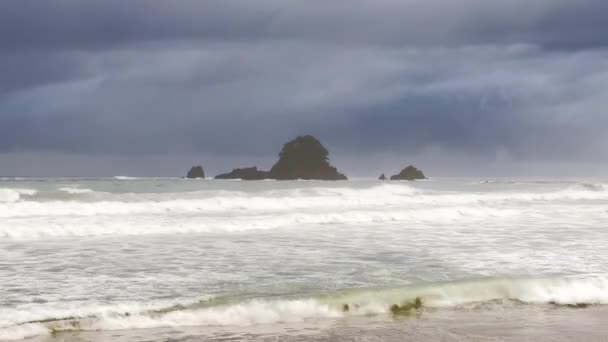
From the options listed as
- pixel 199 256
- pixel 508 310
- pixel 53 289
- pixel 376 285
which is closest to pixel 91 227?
pixel 199 256

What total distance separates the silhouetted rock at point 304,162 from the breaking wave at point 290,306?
3349 inches

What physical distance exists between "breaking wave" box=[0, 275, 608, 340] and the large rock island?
8410cm

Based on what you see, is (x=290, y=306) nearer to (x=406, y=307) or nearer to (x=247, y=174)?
(x=406, y=307)

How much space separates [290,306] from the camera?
607 cm

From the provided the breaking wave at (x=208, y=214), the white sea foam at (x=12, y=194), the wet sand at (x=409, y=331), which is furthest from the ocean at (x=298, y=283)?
the white sea foam at (x=12, y=194)

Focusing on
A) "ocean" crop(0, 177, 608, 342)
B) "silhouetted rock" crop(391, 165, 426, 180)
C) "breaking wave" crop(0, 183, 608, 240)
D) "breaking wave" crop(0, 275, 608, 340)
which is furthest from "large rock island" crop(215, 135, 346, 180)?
"breaking wave" crop(0, 275, 608, 340)

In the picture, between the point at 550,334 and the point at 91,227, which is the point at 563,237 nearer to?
the point at 550,334

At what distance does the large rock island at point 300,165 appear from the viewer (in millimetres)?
91812

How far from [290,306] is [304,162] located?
87145mm

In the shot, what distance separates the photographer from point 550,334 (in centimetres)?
527

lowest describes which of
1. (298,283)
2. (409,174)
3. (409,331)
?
(409,331)

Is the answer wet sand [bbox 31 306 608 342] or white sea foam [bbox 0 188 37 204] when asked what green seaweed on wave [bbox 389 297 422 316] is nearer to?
wet sand [bbox 31 306 608 342]

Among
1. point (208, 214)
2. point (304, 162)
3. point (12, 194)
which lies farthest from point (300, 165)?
point (208, 214)

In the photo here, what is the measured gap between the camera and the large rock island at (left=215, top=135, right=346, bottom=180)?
301 feet
